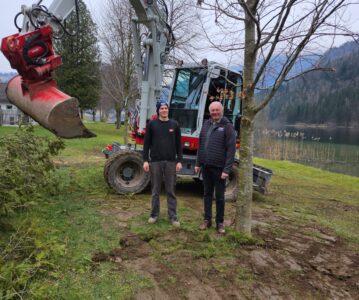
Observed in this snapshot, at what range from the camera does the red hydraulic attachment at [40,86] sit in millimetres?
4898

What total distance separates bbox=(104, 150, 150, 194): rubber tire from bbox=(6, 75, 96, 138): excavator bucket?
2.45 meters

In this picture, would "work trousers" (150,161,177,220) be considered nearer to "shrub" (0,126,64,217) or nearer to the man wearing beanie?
the man wearing beanie

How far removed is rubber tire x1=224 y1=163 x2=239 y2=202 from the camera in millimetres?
8109

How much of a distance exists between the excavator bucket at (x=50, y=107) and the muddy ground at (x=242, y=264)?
160 cm

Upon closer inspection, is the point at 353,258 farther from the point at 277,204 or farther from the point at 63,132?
the point at 63,132

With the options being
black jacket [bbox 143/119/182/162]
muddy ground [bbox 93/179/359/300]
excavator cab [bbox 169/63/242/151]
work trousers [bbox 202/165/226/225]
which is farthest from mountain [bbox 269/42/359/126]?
muddy ground [bbox 93/179/359/300]

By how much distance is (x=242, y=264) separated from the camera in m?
4.42

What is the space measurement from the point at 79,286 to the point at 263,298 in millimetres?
1812

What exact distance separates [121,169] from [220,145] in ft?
9.75

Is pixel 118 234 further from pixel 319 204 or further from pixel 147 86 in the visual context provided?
pixel 319 204

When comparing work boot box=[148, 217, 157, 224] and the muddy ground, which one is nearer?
the muddy ground

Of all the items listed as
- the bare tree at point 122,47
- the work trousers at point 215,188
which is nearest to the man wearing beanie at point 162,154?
the work trousers at point 215,188

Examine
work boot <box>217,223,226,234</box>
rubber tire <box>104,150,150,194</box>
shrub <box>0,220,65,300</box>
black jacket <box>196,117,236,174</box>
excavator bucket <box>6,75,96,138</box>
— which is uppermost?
excavator bucket <box>6,75,96,138</box>

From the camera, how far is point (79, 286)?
11.6 feet
